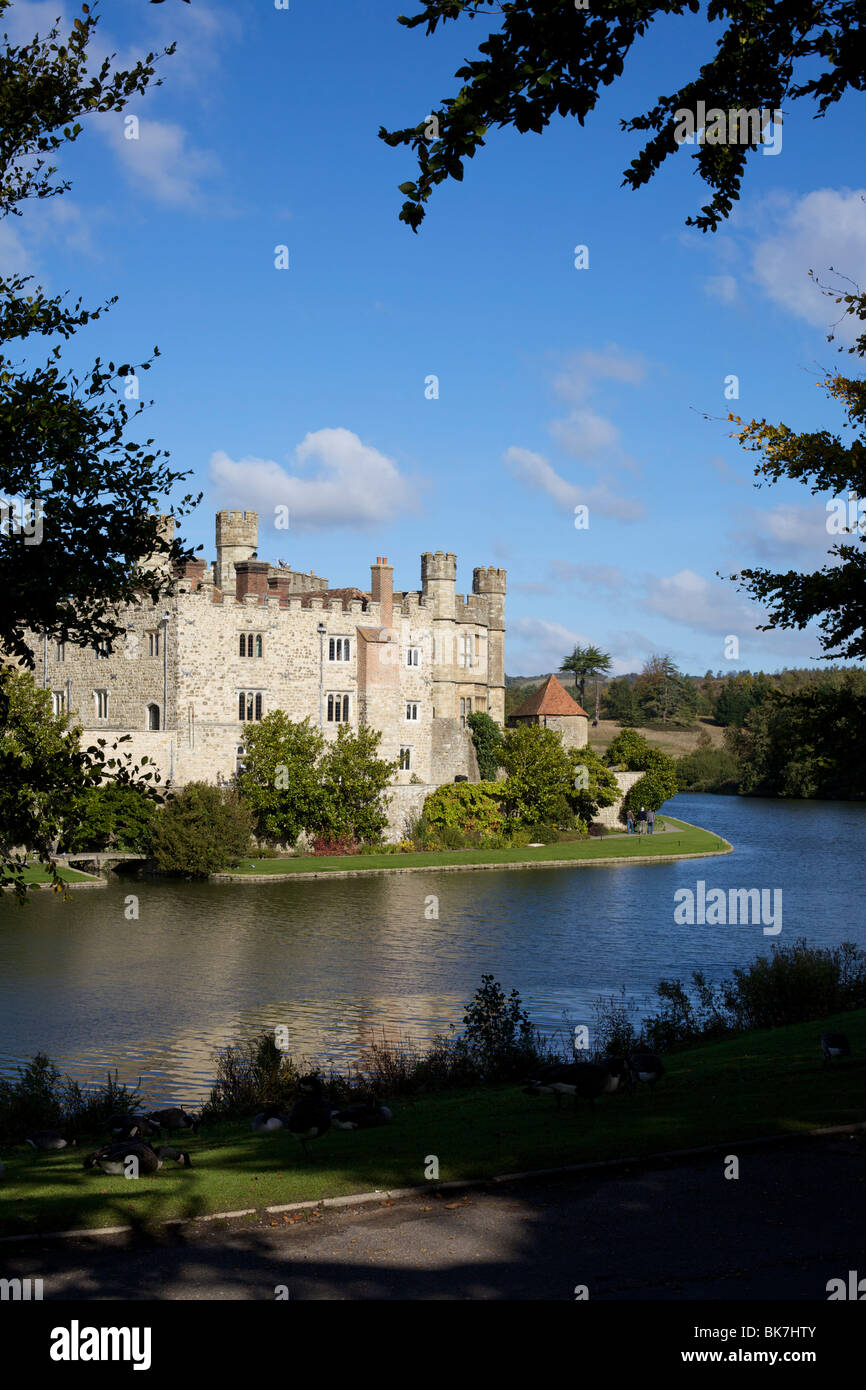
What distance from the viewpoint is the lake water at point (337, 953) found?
2088 cm

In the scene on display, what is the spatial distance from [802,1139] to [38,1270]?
18.7 feet

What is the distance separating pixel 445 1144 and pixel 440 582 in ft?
168

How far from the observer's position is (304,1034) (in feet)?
67.8

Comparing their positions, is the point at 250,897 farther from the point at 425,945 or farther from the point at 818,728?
the point at 818,728

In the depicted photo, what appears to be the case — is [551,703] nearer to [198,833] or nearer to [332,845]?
[332,845]

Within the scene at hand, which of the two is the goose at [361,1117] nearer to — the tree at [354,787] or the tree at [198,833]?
the tree at [198,833]

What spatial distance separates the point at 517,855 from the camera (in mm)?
50875

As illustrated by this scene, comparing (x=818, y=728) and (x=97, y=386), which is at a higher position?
(x=97, y=386)

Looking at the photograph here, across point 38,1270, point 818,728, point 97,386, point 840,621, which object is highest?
point 97,386

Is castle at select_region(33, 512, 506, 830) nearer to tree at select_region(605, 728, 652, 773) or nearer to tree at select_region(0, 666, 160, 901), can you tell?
tree at select_region(605, 728, 652, 773)

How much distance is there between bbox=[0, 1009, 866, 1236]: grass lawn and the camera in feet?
27.6

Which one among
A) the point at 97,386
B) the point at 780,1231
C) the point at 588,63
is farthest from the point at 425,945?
the point at 588,63

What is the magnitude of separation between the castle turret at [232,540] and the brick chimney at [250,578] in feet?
1.03

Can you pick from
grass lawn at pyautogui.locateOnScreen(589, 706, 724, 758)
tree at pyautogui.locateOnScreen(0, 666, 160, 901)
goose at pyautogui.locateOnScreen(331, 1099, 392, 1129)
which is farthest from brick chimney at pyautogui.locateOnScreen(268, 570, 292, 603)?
grass lawn at pyautogui.locateOnScreen(589, 706, 724, 758)
